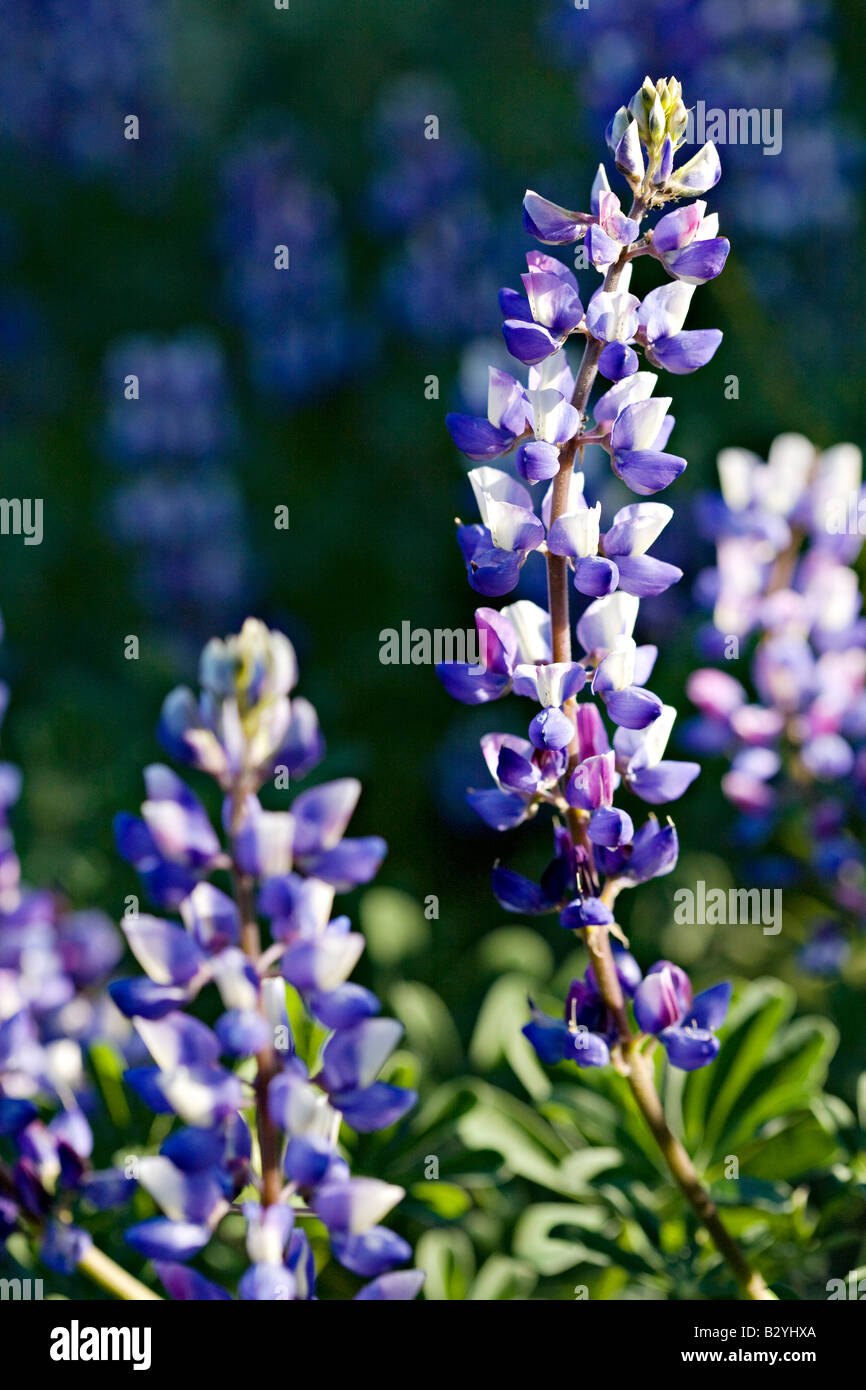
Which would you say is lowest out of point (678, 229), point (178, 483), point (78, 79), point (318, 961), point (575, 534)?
point (318, 961)

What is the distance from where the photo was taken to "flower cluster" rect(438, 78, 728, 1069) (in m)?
1.09

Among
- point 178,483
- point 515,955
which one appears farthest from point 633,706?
point 178,483

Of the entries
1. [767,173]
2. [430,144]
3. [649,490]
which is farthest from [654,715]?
[430,144]

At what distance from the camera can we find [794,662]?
5.74 feet

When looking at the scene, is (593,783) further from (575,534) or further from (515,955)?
(515,955)

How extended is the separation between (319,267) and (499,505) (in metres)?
2.49

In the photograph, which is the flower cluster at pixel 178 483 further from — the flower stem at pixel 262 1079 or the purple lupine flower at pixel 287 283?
Result: the flower stem at pixel 262 1079

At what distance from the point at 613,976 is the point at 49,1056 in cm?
66

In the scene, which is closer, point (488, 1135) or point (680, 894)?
point (488, 1135)

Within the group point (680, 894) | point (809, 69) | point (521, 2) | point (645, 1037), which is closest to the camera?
point (645, 1037)

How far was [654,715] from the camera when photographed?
1118 mm

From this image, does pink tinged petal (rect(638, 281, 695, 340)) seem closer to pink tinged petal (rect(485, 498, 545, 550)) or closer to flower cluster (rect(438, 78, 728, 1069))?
flower cluster (rect(438, 78, 728, 1069))

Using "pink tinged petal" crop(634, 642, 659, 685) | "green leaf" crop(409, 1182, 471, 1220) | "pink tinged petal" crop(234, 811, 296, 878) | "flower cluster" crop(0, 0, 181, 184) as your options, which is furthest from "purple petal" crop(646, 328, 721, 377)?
"flower cluster" crop(0, 0, 181, 184)
